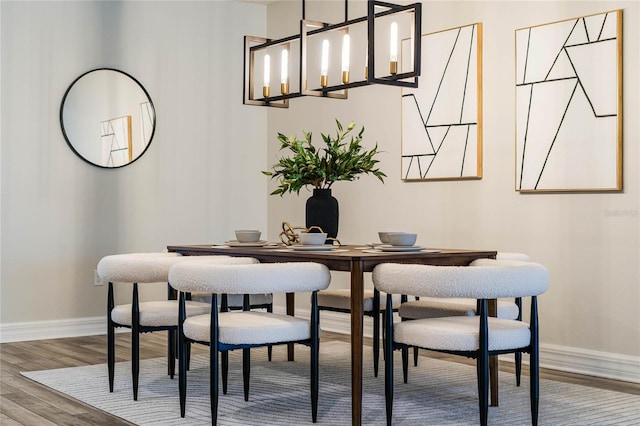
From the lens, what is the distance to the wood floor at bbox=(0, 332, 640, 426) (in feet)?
10.4

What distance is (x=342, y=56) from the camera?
136 inches

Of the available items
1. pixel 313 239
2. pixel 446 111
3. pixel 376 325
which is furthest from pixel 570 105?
pixel 313 239

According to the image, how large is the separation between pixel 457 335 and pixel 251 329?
2.37ft

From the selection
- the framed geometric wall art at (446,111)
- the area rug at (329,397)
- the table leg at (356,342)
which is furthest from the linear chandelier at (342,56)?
the area rug at (329,397)

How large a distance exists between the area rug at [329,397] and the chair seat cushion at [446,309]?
339mm

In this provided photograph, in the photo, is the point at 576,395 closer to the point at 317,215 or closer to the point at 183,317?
the point at 317,215

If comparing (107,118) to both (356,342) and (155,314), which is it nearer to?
(155,314)

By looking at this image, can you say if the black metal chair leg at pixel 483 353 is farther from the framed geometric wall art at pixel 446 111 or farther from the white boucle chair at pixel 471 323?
the framed geometric wall art at pixel 446 111

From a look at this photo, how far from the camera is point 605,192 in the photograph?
160 inches

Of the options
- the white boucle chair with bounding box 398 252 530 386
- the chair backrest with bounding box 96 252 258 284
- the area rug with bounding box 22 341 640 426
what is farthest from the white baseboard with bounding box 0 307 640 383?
the chair backrest with bounding box 96 252 258 284

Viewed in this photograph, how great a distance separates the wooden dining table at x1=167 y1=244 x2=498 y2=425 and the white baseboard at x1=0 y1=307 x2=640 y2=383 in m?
1.00

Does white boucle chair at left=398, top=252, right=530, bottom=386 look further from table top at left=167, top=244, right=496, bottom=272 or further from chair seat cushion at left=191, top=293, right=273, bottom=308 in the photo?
chair seat cushion at left=191, top=293, right=273, bottom=308

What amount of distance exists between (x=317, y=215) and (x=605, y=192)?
1.48 m

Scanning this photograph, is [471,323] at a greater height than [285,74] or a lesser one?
lesser
